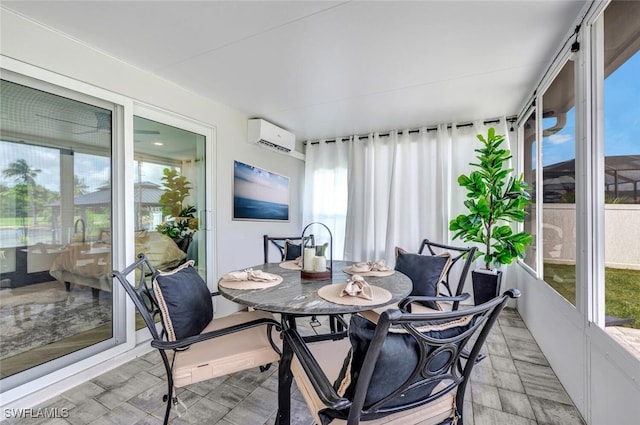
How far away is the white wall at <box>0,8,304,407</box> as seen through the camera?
1720mm

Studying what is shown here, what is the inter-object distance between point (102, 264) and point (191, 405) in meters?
1.28

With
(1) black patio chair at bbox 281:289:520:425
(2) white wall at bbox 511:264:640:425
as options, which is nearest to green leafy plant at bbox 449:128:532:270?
(2) white wall at bbox 511:264:640:425

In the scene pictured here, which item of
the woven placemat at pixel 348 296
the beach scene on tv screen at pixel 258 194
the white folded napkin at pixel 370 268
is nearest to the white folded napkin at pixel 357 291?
the woven placemat at pixel 348 296

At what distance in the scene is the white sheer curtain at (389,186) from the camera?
3693mm

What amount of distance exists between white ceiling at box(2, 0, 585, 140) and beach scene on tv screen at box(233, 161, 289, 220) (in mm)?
912

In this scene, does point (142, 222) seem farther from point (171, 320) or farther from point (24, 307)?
point (171, 320)

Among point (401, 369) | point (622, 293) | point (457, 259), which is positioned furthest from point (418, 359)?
point (457, 259)

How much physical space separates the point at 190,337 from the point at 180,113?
2202 mm

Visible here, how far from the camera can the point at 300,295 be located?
142 cm

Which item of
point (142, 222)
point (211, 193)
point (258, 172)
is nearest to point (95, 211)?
point (142, 222)

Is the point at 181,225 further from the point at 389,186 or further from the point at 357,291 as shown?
the point at 389,186

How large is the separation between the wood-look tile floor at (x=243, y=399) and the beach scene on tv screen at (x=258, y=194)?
1.85 metres

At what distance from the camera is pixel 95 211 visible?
2.08 metres

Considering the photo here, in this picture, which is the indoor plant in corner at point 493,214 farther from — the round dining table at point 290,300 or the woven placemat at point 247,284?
the woven placemat at point 247,284
